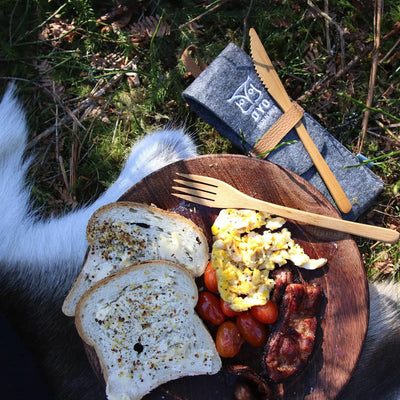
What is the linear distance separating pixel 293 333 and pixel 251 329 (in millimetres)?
193

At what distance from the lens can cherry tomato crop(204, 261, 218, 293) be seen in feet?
6.12

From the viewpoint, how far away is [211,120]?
7.17 feet

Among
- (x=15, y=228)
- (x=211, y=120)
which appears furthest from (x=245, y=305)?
(x=15, y=228)

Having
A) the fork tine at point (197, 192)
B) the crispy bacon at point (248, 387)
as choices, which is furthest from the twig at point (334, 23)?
the crispy bacon at point (248, 387)

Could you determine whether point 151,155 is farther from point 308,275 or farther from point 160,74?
point 308,275

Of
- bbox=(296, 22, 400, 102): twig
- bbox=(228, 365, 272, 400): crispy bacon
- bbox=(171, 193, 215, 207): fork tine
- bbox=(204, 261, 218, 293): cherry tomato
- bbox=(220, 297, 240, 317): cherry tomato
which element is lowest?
bbox=(228, 365, 272, 400): crispy bacon

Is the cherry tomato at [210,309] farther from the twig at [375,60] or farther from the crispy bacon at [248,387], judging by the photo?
the twig at [375,60]

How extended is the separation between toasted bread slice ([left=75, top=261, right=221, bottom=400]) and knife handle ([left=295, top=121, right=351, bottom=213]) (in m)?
0.85

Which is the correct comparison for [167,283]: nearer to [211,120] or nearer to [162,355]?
[162,355]

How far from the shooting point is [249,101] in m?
2.06

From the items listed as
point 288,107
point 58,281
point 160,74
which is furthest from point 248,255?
point 160,74

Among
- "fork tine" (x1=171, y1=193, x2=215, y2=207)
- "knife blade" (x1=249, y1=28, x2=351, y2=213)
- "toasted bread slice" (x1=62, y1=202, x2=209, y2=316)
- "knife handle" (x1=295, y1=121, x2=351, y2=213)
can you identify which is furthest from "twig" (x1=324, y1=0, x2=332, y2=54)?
A: "toasted bread slice" (x1=62, y1=202, x2=209, y2=316)

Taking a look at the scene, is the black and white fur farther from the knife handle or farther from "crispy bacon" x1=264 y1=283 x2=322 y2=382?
the knife handle

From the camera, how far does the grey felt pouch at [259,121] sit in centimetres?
205
